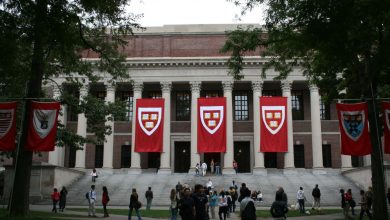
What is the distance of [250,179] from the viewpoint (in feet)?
121

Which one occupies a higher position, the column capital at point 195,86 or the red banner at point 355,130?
the column capital at point 195,86

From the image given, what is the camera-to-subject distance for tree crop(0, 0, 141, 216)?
1402 cm

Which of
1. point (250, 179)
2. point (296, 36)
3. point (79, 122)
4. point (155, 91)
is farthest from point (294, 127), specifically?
point (296, 36)

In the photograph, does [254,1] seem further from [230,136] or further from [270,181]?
[230,136]

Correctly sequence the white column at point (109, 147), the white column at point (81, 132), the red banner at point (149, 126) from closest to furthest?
the red banner at point (149, 126) → the white column at point (81, 132) → the white column at point (109, 147)

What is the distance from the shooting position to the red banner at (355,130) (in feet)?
53.2

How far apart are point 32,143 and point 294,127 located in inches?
1265

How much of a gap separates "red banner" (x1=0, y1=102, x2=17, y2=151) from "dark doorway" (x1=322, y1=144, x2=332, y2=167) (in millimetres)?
33766

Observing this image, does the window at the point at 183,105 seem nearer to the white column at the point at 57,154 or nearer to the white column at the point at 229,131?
the white column at the point at 229,131

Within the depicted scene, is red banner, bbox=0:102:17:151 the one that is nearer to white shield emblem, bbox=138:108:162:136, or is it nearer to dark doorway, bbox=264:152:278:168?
white shield emblem, bbox=138:108:162:136

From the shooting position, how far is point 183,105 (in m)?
46.0

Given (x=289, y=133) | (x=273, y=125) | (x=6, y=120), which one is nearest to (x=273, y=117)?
(x=273, y=125)

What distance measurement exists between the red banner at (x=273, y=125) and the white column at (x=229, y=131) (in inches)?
188

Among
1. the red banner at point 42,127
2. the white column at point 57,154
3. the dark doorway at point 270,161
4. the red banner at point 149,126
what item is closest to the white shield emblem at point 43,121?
the red banner at point 42,127
